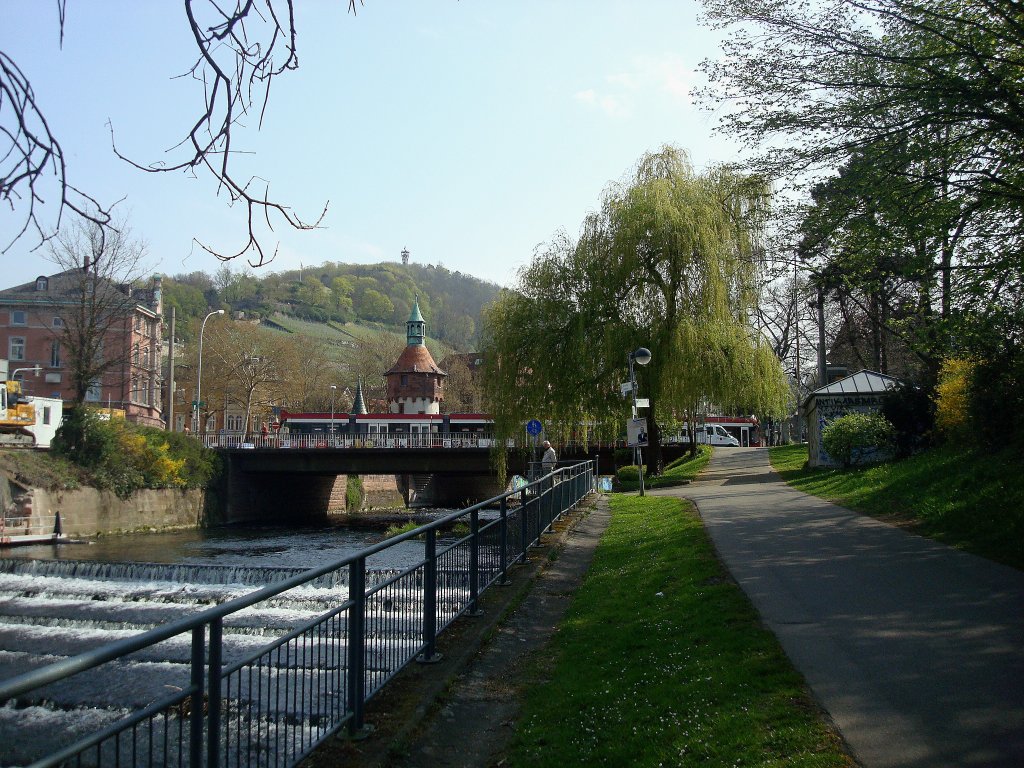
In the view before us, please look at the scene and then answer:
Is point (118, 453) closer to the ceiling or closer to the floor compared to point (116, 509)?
closer to the ceiling

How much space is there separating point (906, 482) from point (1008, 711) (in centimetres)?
1397

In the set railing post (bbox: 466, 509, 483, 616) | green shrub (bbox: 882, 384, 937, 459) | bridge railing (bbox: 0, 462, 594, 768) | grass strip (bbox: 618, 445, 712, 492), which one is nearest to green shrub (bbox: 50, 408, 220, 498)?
grass strip (bbox: 618, 445, 712, 492)

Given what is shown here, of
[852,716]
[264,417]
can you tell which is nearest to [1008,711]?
[852,716]

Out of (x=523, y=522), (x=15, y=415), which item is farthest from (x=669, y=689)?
(x=15, y=415)

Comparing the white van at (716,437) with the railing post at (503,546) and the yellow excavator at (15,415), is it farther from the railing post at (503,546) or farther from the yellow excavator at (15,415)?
the railing post at (503,546)

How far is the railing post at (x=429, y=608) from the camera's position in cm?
743

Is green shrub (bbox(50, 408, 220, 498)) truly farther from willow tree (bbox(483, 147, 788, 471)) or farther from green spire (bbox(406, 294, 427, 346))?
green spire (bbox(406, 294, 427, 346))

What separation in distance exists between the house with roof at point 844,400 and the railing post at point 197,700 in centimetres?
2793

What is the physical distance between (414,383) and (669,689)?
Result: 10017 centimetres

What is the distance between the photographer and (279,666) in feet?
15.8

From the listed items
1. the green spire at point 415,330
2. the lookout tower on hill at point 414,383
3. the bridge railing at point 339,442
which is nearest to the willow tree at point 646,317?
the bridge railing at point 339,442

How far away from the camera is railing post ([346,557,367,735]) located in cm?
564

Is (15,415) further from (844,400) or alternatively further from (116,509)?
(844,400)

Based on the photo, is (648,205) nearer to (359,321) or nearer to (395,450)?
(395,450)
